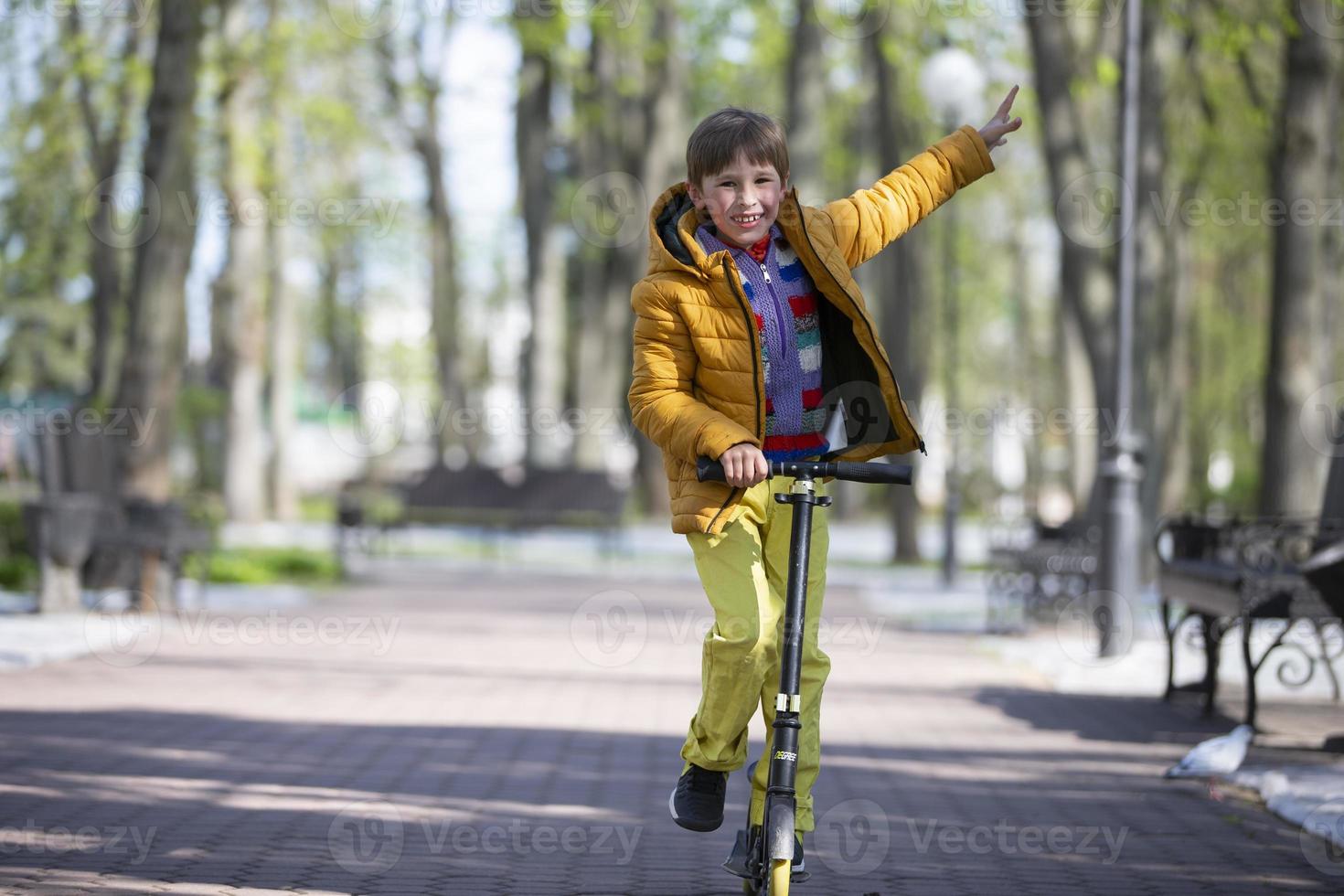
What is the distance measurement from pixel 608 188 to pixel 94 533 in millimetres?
18786

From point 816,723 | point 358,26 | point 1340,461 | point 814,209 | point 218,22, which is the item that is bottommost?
point 816,723

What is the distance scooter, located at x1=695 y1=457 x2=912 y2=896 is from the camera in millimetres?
4164

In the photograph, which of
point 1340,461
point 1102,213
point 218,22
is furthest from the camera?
point 1102,213

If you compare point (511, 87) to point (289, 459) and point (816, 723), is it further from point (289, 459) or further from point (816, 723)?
point (816, 723)

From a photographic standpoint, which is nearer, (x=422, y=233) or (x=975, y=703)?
(x=975, y=703)

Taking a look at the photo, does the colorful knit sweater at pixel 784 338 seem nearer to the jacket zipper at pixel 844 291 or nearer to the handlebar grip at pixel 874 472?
the jacket zipper at pixel 844 291

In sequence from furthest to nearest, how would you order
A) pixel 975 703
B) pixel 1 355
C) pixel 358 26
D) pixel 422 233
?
pixel 422 233 < pixel 1 355 < pixel 358 26 < pixel 975 703

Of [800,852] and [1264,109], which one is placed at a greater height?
[1264,109]

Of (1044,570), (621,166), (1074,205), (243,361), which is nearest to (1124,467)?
(1044,570)

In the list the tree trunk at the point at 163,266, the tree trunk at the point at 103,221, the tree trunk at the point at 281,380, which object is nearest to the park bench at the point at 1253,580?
the tree trunk at the point at 163,266

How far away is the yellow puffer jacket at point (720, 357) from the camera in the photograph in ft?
14.4

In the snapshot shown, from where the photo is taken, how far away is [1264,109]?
57.0ft

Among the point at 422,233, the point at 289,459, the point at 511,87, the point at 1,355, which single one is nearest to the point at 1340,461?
the point at 511,87

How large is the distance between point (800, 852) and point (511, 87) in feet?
88.7
